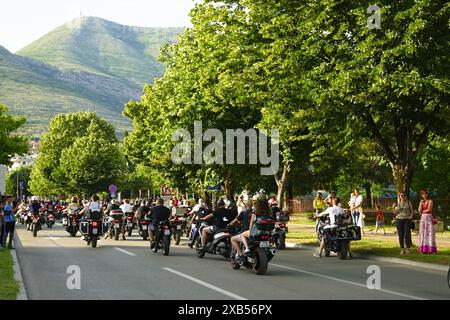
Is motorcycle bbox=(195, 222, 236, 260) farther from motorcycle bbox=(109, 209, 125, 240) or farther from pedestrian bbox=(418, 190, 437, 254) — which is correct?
motorcycle bbox=(109, 209, 125, 240)

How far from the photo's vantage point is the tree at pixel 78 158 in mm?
93750

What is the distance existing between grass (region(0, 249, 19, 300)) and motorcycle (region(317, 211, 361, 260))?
9.07 meters

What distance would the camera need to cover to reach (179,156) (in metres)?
40.7

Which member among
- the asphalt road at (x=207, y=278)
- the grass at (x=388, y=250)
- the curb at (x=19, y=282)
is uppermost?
the grass at (x=388, y=250)

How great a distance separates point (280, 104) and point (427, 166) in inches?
820

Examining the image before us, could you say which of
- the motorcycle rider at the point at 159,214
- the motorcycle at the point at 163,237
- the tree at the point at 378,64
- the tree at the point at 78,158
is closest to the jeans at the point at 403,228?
the tree at the point at 378,64

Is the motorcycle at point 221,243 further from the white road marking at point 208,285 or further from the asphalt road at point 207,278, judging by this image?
the white road marking at point 208,285

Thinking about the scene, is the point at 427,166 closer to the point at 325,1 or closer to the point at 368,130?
the point at 368,130

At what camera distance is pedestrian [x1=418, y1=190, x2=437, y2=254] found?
66.6 ft

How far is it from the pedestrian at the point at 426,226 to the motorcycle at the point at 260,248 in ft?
20.1

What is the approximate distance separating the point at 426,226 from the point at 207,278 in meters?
8.33

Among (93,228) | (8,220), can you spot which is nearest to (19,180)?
(93,228)
